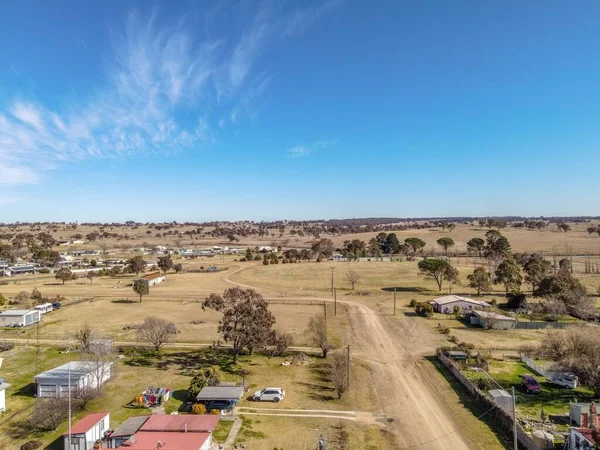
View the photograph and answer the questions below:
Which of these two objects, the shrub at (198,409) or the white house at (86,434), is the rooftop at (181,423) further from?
the white house at (86,434)

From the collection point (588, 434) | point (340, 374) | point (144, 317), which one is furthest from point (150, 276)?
point (588, 434)

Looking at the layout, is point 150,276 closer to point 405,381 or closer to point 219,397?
point 219,397

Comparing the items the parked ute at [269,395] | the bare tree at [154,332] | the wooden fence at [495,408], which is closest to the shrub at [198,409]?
the parked ute at [269,395]

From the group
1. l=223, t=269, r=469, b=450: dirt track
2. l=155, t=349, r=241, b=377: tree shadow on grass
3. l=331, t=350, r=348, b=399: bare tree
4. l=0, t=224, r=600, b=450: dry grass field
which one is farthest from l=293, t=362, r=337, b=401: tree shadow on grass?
l=155, t=349, r=241, b=377: tree shadow on grass

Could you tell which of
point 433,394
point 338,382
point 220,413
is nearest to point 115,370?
point 220,413

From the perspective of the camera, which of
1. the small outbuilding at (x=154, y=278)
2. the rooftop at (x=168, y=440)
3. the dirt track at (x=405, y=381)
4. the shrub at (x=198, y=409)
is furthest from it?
the small outbuilding at (x=154, y=278)

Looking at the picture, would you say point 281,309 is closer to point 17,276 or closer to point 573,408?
point 573,408
